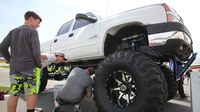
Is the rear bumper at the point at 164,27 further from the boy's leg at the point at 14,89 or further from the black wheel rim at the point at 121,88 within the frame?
the boy's leg at the point at 14,89

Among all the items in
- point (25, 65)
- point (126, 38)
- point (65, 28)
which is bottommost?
point (25, 65)

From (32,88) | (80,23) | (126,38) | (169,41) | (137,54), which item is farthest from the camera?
(80,23)

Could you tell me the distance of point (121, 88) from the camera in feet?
14.5

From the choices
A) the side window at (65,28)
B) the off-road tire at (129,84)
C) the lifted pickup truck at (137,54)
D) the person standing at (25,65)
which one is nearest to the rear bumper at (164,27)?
the lifted pickup truck at (137,54)

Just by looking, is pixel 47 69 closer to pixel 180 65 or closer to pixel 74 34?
pixel 74 34

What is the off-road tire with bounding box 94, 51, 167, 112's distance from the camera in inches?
153

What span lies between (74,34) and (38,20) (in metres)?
2.19

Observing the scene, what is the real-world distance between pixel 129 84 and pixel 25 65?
1.71 m

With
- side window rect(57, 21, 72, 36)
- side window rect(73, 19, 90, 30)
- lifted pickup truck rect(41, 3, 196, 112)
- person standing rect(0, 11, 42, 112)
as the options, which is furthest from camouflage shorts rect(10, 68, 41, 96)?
side window rect(57, 21, 72, 36)

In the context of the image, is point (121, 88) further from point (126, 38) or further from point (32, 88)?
point (32, 88)

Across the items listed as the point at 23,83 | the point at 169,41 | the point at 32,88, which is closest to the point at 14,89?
the point at 23,83

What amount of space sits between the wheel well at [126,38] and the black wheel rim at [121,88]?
0.65 meters

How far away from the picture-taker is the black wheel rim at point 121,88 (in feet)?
14.0

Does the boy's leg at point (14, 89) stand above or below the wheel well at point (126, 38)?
below
